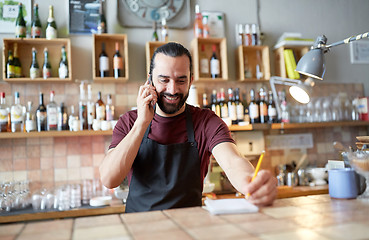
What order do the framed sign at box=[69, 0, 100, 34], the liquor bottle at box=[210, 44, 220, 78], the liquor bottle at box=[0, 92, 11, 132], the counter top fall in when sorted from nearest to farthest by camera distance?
the counter top, the liquor bottle at box=[0, 92, 11, 132], the framed sign at box=[69, 0, 100, 34], the liquor bottle at box=[210, 44, 220, 78]

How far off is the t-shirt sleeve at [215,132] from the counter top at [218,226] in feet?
1.88

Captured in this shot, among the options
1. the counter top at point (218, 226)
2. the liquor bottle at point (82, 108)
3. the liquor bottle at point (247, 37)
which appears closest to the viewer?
the counter top at point (218, 226)

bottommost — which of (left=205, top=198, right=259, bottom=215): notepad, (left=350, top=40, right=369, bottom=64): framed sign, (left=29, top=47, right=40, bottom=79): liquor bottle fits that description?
(left=205, top=198, right=259, bottom=215): notepad

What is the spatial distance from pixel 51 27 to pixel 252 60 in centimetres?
200

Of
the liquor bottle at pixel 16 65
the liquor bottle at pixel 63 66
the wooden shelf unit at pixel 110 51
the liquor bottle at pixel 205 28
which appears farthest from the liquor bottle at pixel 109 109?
the liquor bottle at pixel 205 28

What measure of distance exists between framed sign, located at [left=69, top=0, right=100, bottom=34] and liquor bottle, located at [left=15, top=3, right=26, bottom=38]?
1.30ft

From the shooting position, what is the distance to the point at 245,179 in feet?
4.46

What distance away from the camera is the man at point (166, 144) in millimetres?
1672

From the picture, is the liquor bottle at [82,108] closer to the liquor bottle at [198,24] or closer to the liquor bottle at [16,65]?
the liquor bottle at [16,65]

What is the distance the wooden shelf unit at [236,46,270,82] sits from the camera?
3354mm

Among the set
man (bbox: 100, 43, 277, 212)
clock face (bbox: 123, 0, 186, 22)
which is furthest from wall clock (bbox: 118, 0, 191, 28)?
man (bbox: 100, 43, 277, 212)

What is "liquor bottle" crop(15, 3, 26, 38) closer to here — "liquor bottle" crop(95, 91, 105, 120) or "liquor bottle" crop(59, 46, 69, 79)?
A: "liquor bottle" crop(59, 46, 69, 79)

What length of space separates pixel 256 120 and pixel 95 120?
1.53m

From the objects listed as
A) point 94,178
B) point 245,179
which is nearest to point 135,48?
point 94,178
